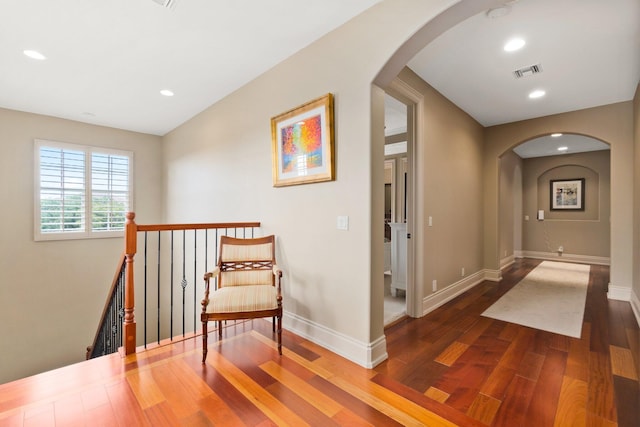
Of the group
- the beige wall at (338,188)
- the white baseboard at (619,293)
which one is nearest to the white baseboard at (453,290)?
the beige wall at (338,188)

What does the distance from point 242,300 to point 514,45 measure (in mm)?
3302

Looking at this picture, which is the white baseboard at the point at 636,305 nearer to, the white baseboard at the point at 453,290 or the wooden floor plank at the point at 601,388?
the wooden floor plank at the point at 601,388

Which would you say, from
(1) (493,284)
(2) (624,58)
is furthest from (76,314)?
(2) (624,58)

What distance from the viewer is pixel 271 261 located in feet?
9.47

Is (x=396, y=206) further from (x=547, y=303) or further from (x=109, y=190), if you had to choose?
(x=109, y=190)

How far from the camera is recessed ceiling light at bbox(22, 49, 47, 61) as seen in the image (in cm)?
271

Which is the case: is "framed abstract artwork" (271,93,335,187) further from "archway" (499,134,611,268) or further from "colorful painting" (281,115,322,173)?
"archway" (499,134,611,268)

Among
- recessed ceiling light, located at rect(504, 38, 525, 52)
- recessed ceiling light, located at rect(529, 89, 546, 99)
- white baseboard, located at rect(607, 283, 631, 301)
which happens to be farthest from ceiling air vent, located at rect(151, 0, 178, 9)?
white baseboard, located at rect(607, 283, 631, 301)

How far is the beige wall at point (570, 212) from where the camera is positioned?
6461 mm

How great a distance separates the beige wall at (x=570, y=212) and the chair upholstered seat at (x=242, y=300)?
305 inches

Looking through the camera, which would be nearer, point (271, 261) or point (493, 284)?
point (271, 261)

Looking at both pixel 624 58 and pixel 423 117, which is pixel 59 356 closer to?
pixel 423 117

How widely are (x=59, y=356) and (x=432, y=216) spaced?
5.87 metres

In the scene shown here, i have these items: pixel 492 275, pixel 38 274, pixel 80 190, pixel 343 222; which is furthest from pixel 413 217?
pixel 38 274
